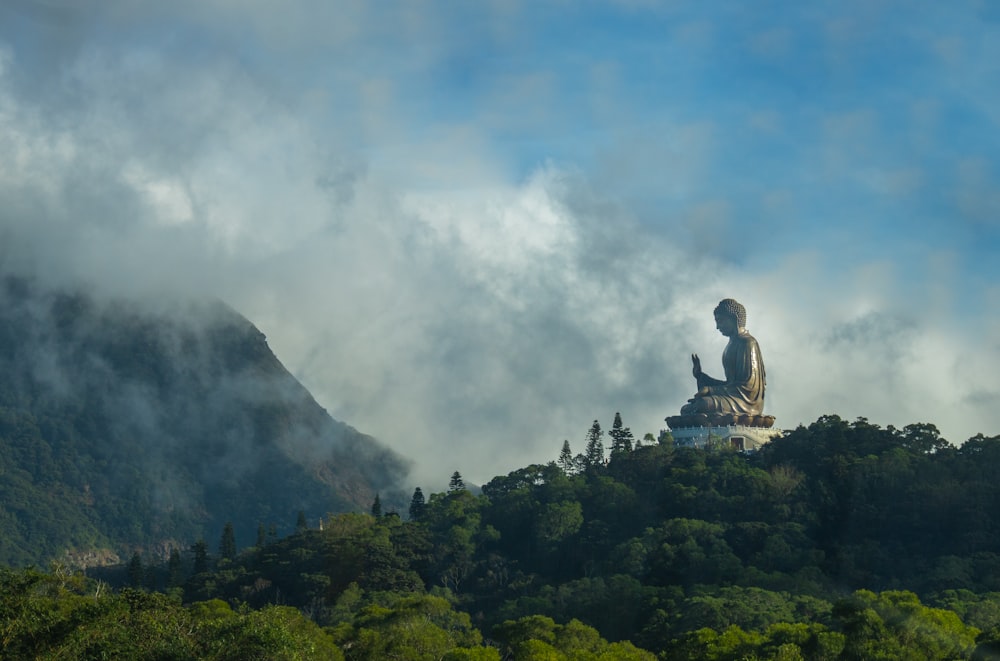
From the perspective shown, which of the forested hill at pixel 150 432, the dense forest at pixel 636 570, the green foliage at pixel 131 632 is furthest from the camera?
the forested hill at pixel 150 432

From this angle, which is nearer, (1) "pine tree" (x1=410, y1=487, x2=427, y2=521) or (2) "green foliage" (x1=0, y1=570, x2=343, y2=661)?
(2) "green foliage" (x1=0, y1=570, x2=343, y2=661)

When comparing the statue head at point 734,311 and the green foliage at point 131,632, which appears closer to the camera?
the green foliage at point 131,632

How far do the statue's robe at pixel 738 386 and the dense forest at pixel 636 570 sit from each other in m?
4.41

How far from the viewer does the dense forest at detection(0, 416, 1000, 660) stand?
4425 centimetres

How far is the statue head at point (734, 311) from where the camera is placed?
8800 centimetres

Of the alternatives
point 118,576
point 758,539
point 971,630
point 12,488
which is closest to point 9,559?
point 12,488

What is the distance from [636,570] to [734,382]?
24371 millimetres

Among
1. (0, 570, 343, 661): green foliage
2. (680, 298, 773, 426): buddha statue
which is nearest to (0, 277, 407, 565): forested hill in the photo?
(680, 298, 773, 426): buddha statue

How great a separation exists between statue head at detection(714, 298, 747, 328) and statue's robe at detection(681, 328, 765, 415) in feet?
2.24

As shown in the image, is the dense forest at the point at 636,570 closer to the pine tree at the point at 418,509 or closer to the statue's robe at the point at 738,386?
the pine tree at the point at 418,509

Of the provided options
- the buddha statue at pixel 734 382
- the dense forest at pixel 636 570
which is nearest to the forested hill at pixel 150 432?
the dense forest at pixel 636 570

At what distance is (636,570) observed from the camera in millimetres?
65375

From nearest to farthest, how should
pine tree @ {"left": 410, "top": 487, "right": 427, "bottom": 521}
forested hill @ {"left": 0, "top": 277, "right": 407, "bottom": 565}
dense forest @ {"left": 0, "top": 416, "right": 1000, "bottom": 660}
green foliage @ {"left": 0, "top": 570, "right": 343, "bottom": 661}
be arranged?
green foliage @ {"left": 0, "top": 570, "right": 343, "bottom": 661} < dense forest @ {"left": 0, "top": 416, "right": 1000, "bottom": 660} < pine tree @ {"left": 410, "top": 487, "right": 427, "bottom": 521} < forested hill @ {"left": 0, "top": 277, "right": 407, "bottom": 565}

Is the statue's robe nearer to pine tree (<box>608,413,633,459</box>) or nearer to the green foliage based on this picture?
pine tree (<box>608,413,633,459</box>)
